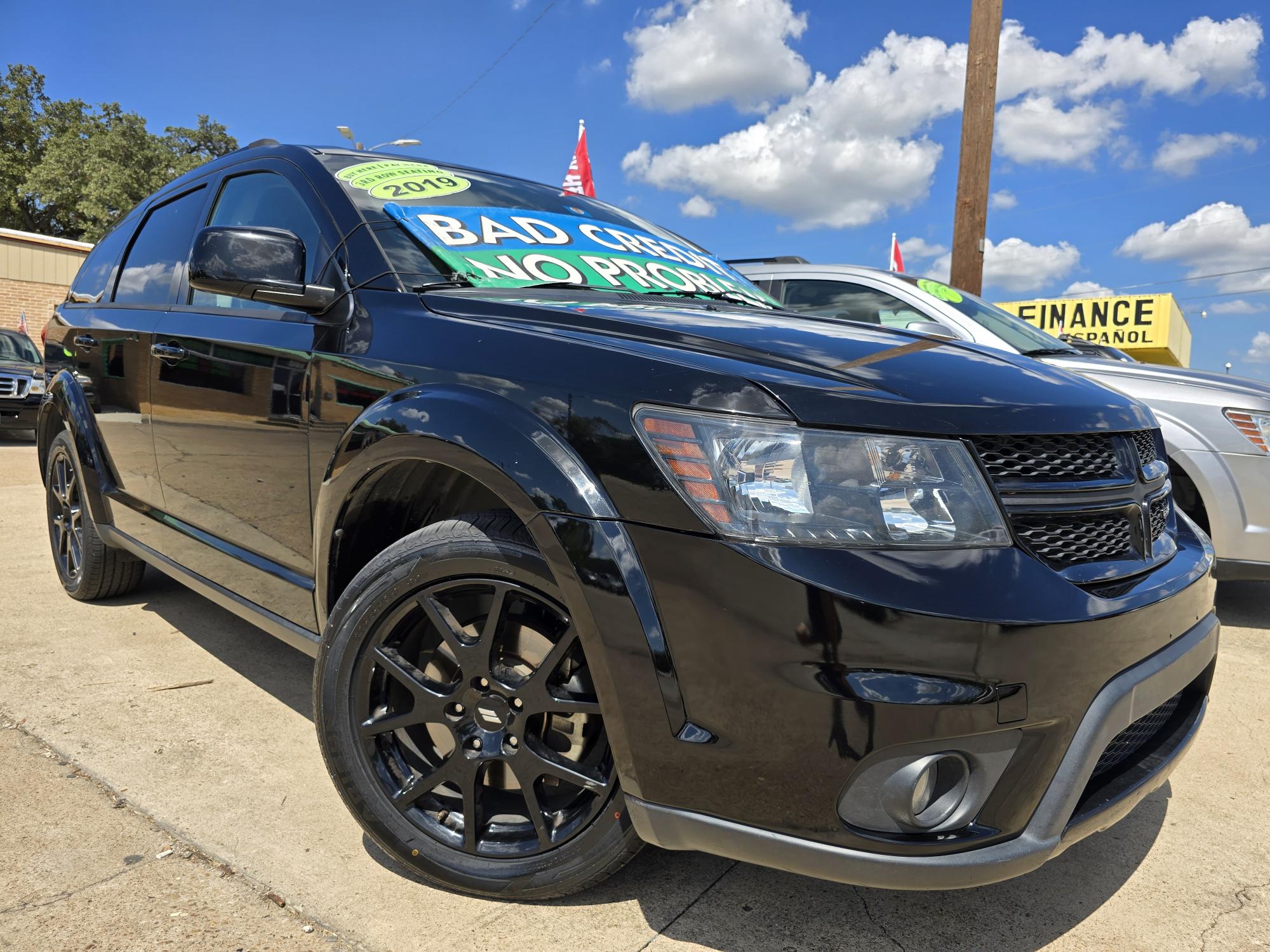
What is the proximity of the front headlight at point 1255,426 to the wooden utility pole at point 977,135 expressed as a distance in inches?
132

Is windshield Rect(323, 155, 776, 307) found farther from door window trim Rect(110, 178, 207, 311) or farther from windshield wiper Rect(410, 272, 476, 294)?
door window trim Rect(110, 178, 207, 311)

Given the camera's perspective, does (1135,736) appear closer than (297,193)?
Yes

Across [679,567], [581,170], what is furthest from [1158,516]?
[581,170]

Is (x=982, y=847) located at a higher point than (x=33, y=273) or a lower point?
lower

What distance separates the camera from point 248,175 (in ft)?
9.52

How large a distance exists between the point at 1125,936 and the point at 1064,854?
0.33m

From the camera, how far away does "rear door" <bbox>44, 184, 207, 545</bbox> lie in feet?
10.2

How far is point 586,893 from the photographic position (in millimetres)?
1897

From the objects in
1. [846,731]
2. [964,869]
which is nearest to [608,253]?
[846,731]

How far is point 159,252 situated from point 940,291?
3990mm

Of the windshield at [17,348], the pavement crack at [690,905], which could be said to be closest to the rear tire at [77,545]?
the pavement crack at [690,905]

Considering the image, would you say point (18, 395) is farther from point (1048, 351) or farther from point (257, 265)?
point (1048, 351)

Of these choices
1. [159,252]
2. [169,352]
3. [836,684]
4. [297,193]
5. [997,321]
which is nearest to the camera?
[836,684]

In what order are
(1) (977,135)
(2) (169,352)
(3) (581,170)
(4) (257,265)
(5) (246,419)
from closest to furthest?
Result: (4) (257,265) → (5) (246,419) → (2) (169,352) → (1) (977,135) → (3) (581,170)
